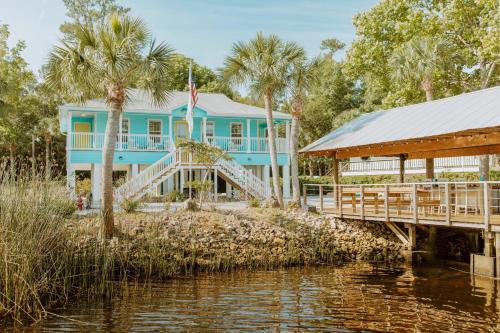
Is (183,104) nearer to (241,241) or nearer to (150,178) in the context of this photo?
(150,178)

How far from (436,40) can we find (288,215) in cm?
1328

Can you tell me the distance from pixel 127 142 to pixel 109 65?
1362 centimetres

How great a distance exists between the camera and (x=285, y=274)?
567 inches

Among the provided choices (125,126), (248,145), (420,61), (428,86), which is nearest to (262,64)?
(420,61)

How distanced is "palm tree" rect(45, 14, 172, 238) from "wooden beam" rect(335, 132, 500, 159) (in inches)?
300

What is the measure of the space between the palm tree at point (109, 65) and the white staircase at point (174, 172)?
8544mm

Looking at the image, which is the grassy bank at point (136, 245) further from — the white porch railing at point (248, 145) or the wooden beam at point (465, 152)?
the white porch railing at point (248, 145)

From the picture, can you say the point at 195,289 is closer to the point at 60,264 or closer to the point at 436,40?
the point at 60,264

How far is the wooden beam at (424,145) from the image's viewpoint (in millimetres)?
14273

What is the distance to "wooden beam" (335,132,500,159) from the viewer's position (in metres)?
14.3

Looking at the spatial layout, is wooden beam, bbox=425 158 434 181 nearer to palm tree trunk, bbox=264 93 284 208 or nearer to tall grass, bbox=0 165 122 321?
palm tree trunk, bbox=264 93 284 208

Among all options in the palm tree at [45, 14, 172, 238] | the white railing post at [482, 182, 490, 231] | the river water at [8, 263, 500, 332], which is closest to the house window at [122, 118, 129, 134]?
the palm tree at [45, 14, 172, 238]

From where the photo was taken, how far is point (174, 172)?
25.4 meters

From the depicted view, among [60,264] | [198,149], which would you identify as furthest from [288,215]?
[60,264]
